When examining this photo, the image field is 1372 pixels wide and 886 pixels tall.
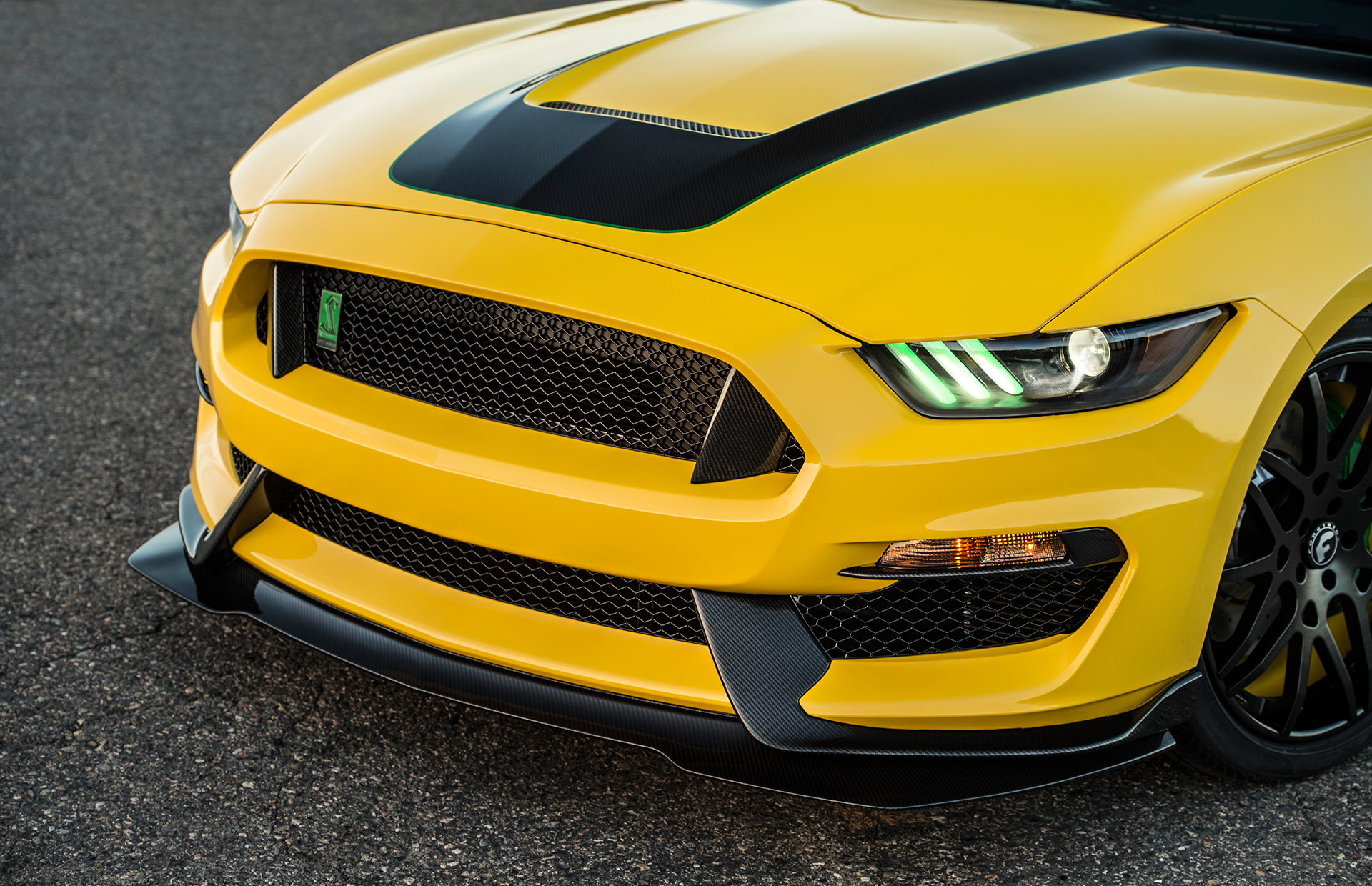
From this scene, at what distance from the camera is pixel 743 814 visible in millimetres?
2279

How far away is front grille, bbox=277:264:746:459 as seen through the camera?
2.02 m

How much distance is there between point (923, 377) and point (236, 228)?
4.89ft

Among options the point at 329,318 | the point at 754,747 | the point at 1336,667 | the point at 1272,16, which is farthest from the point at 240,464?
the point at 1272,16

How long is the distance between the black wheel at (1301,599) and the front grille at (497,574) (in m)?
0.96

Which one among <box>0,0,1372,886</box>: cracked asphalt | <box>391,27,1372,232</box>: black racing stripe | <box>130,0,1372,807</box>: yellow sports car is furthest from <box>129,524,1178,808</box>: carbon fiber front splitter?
<box>391,27,1372,232</box>: black racing stripe

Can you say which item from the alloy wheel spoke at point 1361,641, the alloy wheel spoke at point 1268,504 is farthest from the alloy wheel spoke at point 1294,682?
the alloy wheel spoke at point 1268,504

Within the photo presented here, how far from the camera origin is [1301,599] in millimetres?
2320

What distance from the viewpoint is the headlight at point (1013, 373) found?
1884mm

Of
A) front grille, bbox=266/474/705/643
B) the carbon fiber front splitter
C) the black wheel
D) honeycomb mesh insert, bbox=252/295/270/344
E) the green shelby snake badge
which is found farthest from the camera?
honeycomb mesh insert, bbox=252/295/270/344

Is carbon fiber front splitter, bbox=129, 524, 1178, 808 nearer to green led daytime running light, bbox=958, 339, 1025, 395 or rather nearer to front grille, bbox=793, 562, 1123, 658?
front grille, bbox=793, 562, 1123, 658

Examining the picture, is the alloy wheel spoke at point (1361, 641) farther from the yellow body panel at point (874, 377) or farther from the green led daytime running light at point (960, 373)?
the green led daytime running light at point (960, 373)

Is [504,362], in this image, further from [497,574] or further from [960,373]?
[960,373]

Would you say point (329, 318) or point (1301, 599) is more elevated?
point (329, 318)

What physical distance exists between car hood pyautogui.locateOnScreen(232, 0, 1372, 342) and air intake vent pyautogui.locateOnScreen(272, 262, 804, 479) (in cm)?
15
